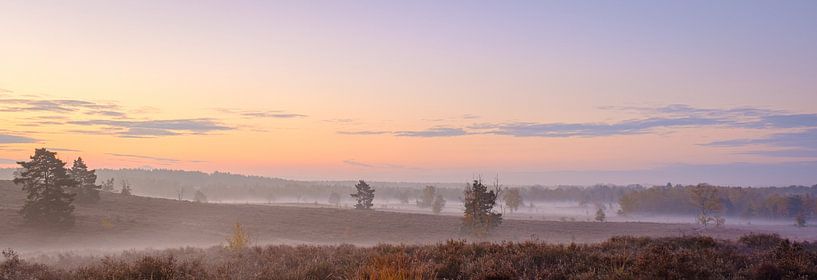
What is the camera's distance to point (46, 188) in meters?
46.1

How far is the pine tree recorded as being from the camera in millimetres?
44625

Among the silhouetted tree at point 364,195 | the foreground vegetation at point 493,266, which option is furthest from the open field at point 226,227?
the foreground vegetation at point 493,266

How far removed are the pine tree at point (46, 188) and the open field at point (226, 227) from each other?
125 cm

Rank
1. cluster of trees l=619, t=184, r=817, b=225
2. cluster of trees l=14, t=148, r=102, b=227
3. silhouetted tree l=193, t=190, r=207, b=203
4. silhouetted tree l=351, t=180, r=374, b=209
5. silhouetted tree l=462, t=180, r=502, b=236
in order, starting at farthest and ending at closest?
cluster of trees l=619, t=184, r=817, b=225 < silhouetted tree l=193, t=190, r=207, b=203 < silhouetted tree l=351, t=180, r=374, b=209 < silhouetted tree l=462, t=180, r=502, b=236 < cluster of trees l=14, t=148, r=102, b=227

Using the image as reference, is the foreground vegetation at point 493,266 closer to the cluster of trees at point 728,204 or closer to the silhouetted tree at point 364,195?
the silhouetted tree at point 364,195

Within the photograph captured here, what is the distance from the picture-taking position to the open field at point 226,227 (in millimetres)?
46156

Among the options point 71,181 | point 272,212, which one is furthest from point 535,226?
point 71,181

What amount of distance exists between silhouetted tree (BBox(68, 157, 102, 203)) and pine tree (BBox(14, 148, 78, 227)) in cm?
1461

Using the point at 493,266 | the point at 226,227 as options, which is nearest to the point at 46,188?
the point at 226,227

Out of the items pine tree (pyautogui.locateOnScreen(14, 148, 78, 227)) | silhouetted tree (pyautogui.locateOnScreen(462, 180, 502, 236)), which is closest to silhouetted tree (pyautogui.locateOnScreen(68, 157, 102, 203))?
pine tree (pyautogui.locateOnScreen(14, 148, 78, 227))

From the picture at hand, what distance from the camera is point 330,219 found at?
239ft

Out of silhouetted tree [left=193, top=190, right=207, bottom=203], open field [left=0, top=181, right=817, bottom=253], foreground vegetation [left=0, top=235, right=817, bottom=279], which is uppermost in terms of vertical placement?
foreground vegetation [left=0, top=235, right=817, bottom=279]

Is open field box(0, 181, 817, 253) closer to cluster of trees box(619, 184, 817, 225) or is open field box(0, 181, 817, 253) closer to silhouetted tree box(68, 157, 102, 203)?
silhouetted tree box(68, 157, 102, 203)

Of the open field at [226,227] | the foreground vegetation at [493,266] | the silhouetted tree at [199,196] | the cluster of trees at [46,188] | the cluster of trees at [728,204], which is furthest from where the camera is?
the cluster of trees at [728,204]
